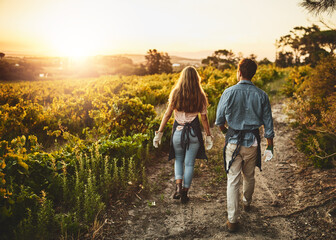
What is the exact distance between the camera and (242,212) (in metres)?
3.58

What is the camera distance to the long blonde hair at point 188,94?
11.5ft

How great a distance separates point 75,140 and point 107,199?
1.46 meters

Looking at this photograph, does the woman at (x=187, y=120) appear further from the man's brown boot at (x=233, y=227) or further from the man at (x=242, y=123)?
the man's brown boot at (x=233, y=227)

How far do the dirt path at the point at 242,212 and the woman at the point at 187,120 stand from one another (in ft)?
1.33

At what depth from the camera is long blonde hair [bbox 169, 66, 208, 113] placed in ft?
11.5

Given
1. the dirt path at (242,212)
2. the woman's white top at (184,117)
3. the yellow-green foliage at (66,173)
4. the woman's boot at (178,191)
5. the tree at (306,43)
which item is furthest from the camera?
the tree at (306,43)

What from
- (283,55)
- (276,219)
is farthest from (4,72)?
(283,55)

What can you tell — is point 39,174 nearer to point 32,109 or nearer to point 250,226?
point 250,226

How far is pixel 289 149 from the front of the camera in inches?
239

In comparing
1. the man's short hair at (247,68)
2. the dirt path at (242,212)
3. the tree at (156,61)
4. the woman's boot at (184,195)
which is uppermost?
the tree at (156,61)

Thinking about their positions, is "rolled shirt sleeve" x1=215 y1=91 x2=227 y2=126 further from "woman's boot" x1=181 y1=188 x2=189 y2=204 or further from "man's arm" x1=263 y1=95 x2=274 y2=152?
"woman's boot" x1=181 y1=188 x2=189 y2=204


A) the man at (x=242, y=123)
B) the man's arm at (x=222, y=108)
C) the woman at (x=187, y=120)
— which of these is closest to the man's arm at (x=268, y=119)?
the man at (x=242, y=123)

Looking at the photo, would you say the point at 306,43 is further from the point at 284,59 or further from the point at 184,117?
the point at 184,117

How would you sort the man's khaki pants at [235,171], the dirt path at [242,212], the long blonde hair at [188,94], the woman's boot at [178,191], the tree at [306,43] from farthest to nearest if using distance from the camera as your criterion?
the tree at [306,43], the woman's boot at [178,191], the long blonde hair at [188,94], the dirt path at [242,212], the man's khaki pants at [235,171]
